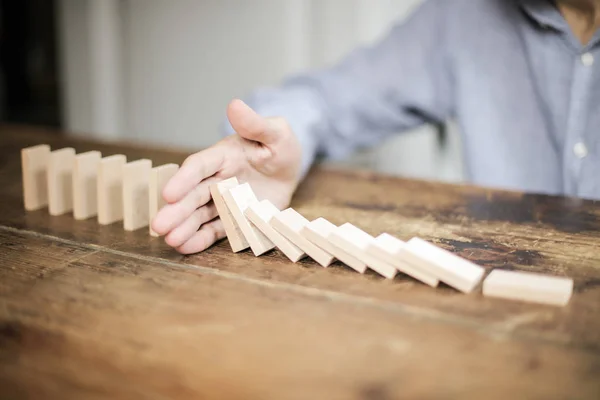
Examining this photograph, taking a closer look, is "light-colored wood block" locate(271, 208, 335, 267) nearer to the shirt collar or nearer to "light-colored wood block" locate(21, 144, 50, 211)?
"light-colored wood block" locate(21, 144, 50, 211)

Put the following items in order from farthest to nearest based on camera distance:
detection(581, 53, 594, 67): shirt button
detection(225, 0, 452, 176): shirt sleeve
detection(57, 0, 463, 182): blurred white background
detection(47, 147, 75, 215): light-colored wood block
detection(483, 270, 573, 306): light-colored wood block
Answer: detection(57, 0, 463, 182): blurred white background < detection(225, 0, 452, 176): shirt sleeve < detection(581, 53, 594, 67): shirt button < detection(47, 147, 75, 215): light-colored wood block < detection(483, 270, 573, 306): light-colored wood block

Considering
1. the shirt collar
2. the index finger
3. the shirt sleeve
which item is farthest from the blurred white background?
the index finger

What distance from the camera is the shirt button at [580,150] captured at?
1348mm

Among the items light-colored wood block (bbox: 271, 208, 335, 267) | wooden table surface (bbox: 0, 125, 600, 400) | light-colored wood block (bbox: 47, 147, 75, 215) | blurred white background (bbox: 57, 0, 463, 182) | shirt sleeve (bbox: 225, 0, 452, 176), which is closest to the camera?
wooden table surface (bbox: 0, 125, 600, 400)

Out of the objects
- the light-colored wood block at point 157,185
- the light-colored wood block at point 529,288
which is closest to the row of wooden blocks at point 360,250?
the light-colored wood block at point 529,288

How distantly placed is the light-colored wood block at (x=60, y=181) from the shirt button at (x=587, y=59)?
103 centimetres

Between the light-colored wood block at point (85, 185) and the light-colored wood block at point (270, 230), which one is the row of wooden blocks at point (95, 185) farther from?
the light-colored wood block at point (270, 230)

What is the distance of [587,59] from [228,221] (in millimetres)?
899

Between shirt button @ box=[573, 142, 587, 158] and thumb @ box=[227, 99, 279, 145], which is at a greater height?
thumb @ box=[227, 99, 279, 145]

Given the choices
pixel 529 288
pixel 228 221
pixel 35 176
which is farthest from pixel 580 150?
pixel 35 176

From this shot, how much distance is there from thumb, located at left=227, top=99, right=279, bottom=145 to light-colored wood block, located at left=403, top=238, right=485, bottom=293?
1.03 ft

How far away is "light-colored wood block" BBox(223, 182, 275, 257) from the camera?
840 millimetres

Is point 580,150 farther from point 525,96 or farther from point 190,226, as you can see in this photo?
point 190,226

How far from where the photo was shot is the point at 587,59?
52.2 inches
